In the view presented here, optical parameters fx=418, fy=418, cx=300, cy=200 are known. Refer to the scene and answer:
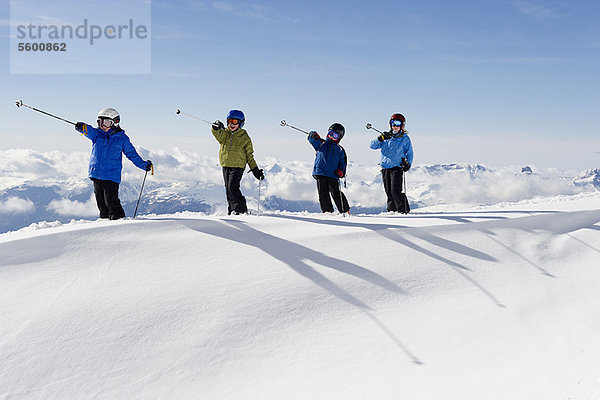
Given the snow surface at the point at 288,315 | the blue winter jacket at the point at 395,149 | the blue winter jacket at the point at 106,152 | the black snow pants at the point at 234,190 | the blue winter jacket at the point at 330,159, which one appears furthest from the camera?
the blue winter jacket at the point at 395,149

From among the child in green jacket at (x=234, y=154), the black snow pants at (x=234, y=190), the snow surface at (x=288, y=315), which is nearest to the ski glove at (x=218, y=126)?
the child in green jacket at (x=234, y=154)

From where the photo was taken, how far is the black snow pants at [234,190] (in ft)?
28.4

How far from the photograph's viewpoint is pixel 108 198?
24.5 ft

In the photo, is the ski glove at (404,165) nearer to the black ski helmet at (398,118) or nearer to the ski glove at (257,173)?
the black ski helmet at (398,118)

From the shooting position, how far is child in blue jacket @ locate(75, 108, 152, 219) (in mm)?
7414

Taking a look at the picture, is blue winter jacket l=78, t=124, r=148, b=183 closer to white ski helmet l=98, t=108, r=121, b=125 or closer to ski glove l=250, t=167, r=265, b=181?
white ski helmet l=98, t=108, r=121, b=125

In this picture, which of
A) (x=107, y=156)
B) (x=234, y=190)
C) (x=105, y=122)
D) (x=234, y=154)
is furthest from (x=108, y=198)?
(x=234, y=154)

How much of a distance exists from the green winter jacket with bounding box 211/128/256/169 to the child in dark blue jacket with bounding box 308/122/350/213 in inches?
65.0

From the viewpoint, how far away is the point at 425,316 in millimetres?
4633

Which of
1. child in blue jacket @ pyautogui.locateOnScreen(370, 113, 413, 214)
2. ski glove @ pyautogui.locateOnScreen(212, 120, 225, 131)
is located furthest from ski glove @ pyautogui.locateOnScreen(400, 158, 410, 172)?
ski glove @ pyautogui.locateOnScreen(212, 120, 225, 131)

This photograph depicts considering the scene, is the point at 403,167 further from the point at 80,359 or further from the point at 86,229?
the point at 80,359

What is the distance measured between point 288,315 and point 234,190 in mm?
4669

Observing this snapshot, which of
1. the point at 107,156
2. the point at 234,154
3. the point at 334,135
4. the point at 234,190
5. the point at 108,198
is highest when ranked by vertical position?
the point at 334,135

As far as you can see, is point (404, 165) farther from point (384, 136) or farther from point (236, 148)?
point (236, 148)
